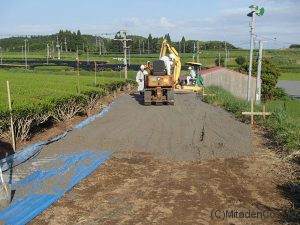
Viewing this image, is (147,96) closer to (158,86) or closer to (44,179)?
(158,86)

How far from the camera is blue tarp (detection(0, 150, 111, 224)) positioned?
5634 mm

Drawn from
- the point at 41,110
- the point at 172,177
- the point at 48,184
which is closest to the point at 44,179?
the point at 48,184

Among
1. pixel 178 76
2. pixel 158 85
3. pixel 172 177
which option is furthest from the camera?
pixel 178 76

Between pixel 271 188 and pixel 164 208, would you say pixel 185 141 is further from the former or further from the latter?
pixel 164 208

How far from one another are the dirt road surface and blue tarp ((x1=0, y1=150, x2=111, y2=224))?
0.55 ft

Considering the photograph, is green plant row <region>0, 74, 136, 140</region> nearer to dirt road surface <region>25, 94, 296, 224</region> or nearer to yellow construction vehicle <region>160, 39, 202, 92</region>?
dirt road surface <region>25, 94, 296, 224</region>

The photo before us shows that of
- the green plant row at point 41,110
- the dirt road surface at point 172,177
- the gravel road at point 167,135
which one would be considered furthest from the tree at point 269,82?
the dirt road surface at point 172,177

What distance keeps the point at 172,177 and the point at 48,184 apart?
2.42 metres

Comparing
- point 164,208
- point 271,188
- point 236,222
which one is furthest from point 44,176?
point 271,188

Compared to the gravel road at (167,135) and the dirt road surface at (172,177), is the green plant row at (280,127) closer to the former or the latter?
the dirt road surface at (172,177)

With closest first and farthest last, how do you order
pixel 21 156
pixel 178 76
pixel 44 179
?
pixel 44 179 < pixel 21 156 < pixel 178 76

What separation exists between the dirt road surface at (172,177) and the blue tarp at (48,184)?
168 millimetres

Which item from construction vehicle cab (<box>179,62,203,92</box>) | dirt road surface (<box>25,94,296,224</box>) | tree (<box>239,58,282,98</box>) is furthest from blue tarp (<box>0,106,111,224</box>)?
A: tree (<box>239,58,282,98</box>)

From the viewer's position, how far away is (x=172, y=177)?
747 cm
